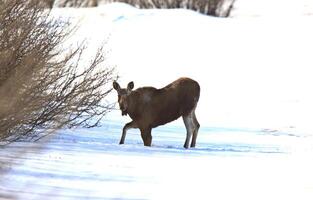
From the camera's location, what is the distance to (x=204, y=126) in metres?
21.1

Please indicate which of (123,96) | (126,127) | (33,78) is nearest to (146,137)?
(126,127)

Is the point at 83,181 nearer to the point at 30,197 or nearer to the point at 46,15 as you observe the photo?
the point at 30,197

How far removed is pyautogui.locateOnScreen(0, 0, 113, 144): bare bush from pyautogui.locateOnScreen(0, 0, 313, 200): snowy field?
399mm

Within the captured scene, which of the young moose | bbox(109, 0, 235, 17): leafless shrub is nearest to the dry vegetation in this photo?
bbox(109, 0, 235, 17): leafless shrub

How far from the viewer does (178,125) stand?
836 inches

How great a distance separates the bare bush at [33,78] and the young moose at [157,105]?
60cm

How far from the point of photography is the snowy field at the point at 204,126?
10688 mm

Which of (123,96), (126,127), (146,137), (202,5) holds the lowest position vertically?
(202,5)

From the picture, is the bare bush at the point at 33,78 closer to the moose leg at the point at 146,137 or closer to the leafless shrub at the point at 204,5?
the moose leg at the point at 146,137

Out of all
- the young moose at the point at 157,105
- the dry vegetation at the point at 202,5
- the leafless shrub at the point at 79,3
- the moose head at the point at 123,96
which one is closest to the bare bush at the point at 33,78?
the moose head at the point at 123,96

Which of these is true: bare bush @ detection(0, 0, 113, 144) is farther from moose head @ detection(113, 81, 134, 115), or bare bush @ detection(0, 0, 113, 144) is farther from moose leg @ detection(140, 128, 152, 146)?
moose leg @ detection(140, 128, 152, 146)

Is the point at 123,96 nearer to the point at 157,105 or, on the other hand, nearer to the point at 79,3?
the point at 157,105

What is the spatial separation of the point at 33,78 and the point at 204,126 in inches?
346

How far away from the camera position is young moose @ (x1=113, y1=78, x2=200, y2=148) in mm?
15680
